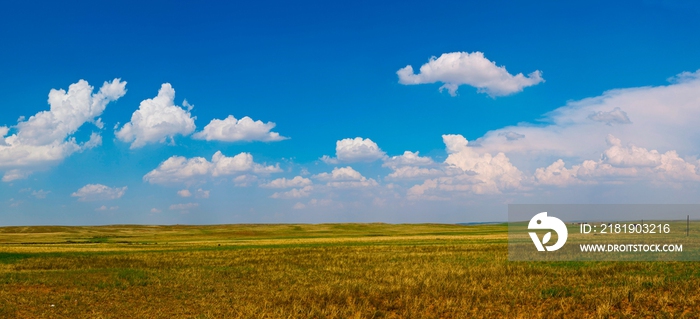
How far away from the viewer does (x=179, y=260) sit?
140 feet

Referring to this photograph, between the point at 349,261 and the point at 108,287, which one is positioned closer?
the point at 108,287

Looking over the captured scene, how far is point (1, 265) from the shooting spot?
38.8m

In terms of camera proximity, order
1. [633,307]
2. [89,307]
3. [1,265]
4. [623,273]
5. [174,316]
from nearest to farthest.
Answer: [633,307] < [174,316] < [89,307] < [623,273] < [1,265]

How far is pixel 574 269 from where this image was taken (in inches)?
1121

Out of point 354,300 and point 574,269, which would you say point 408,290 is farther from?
point 574,269

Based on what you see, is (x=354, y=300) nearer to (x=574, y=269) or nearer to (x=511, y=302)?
(x=511, y=302)

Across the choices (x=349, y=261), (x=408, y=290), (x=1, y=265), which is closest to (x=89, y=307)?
(x=408, y=290)

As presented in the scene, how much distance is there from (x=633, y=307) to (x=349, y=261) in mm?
23389

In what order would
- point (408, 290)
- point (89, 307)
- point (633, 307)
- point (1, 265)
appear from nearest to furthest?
point (633, 307) → point (89, 307) → point (408, 290) → point (1, 265)

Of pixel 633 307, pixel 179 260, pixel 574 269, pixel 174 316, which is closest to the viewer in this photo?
Result: pixel 633 307

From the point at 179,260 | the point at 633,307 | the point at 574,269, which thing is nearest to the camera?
the point at 633,307

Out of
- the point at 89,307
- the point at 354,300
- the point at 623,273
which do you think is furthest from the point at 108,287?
the point at 623,273

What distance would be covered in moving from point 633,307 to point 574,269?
10320mm

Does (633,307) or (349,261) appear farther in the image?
(349,261)
